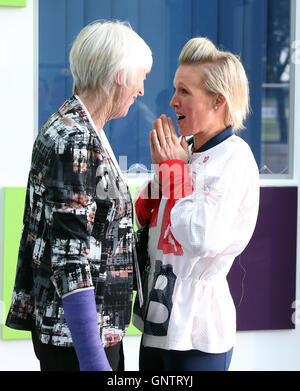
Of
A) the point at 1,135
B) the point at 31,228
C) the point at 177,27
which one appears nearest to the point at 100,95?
the point at 31,228

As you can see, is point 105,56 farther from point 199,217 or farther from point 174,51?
point 174,51

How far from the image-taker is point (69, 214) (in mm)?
1757

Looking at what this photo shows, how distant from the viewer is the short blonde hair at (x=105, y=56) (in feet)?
6.19

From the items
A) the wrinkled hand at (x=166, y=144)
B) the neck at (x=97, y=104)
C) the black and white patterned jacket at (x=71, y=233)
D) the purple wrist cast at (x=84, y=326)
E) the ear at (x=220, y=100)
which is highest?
the ear at (x=220, y=100)

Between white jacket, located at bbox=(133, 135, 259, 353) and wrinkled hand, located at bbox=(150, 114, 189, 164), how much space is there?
36mm

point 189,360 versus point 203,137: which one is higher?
point 203,137

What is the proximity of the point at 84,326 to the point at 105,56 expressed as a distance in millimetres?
710

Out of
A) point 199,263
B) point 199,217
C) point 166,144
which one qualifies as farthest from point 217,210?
point 166,144

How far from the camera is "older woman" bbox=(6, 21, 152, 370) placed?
1.77 meters

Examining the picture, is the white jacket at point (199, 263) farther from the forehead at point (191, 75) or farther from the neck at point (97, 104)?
the neck at point (97, 104)

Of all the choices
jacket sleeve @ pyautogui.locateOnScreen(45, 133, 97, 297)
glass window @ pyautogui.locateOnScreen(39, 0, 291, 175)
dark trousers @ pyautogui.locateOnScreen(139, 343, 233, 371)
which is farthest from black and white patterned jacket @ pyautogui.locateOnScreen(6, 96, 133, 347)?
glass window @ pyautogui.locateOnScreen(39, 0, 291, 175)

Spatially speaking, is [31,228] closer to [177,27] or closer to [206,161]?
[206,161]

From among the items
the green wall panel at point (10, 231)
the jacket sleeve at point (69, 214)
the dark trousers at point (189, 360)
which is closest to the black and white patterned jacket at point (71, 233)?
the jacket sleeve at point (69, 214)

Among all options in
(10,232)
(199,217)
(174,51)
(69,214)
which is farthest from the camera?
(174,51)
